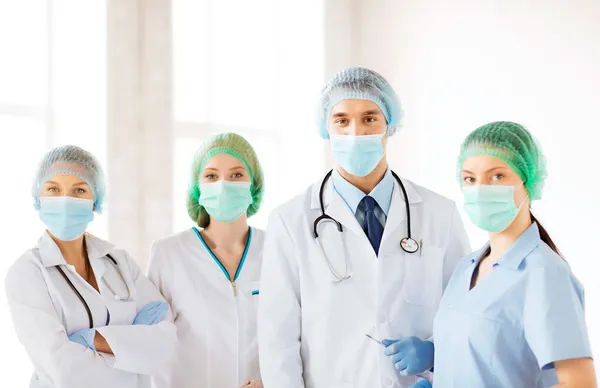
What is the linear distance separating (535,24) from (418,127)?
97 cm

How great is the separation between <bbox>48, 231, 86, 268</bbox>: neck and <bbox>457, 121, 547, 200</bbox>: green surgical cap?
1266 mm

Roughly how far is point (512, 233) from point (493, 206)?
0.34 feet

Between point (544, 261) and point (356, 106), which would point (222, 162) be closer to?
point (356, 106)

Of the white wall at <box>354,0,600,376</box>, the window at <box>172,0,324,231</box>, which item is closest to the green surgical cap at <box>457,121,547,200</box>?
the white wall at <box>354,0,600,376</box>

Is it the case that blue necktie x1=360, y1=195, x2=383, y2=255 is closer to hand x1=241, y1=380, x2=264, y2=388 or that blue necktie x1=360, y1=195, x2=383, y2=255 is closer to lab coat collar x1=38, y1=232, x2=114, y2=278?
hand x1=241, y1=380, x2=264, y2=388

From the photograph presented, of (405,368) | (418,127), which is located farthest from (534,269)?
(418,127)

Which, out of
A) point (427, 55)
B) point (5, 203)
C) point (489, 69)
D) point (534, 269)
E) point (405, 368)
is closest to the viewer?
point (534, 269)

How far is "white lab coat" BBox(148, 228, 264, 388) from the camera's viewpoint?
2.28 metres

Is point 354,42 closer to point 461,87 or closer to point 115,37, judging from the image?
point 461,87

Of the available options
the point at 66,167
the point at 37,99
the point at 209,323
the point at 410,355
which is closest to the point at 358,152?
the point at 410,355

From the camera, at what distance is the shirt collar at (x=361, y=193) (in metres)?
2.02

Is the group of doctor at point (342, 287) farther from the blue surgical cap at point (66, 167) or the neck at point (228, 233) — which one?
the neck at point (228, 233)

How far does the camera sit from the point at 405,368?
186 centimetres

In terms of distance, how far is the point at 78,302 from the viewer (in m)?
2.04
